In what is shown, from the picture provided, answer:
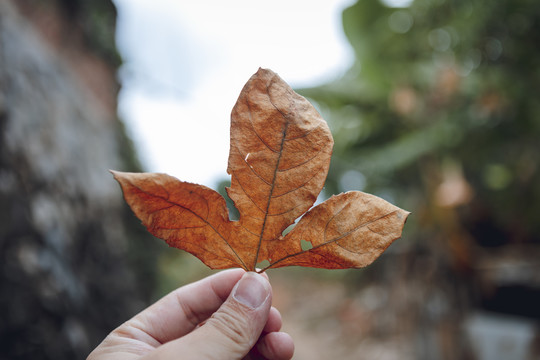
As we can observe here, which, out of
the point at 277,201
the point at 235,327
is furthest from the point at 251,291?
the point at 277,201

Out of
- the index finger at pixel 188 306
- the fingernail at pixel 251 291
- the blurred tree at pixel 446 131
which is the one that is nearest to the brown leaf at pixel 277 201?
the fingernail at pixel 251 291

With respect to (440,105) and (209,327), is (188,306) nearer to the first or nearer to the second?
(209,327)

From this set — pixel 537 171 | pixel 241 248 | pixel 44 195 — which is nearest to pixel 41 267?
pixel 44 195

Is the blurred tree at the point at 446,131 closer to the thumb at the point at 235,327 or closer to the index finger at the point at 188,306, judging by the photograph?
the index finger at the point at 188,306

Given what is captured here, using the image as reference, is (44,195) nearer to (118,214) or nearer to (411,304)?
(118,214)

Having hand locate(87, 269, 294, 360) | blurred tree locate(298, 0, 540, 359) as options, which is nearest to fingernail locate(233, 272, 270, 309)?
hand locate(87, 269, 294, 360)
